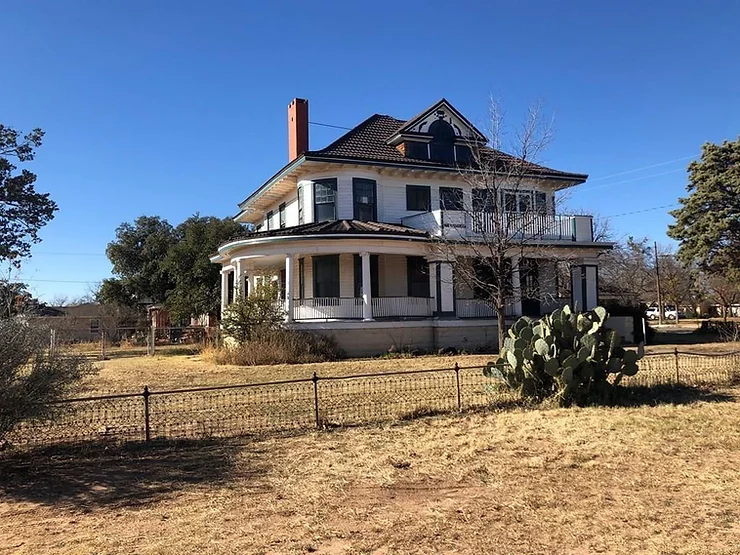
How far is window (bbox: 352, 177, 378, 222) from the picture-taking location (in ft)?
79.6

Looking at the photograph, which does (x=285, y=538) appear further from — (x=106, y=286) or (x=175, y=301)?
(x=106, y=286)

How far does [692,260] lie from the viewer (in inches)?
1417

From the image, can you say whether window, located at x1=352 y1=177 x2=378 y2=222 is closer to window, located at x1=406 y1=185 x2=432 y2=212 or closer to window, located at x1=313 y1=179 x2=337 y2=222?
window, located at x1=313 y1=179 x2=337 y2=222

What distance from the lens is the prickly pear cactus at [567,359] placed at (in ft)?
32.8

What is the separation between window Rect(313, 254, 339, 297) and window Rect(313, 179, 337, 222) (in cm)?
174

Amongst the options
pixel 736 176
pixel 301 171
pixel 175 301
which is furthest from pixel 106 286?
pixel 736 176

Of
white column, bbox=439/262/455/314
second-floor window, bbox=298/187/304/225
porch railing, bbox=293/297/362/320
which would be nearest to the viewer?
porch railing, bbox=293/297/362/320

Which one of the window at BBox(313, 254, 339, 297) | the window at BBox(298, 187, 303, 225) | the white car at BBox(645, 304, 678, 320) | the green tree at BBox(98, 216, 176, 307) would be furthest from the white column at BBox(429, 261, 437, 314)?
the white car at BBox(645, 304, 678, 320)

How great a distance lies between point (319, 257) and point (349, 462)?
663 inches

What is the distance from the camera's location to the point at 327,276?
23.5 m

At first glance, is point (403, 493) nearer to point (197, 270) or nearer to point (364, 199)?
point (364, 199)

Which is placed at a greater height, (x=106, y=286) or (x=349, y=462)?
(x=106, y=286)

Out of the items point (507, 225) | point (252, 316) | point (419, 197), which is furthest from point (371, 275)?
point (507, 225)

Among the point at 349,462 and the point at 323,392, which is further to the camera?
the point at 323,392
